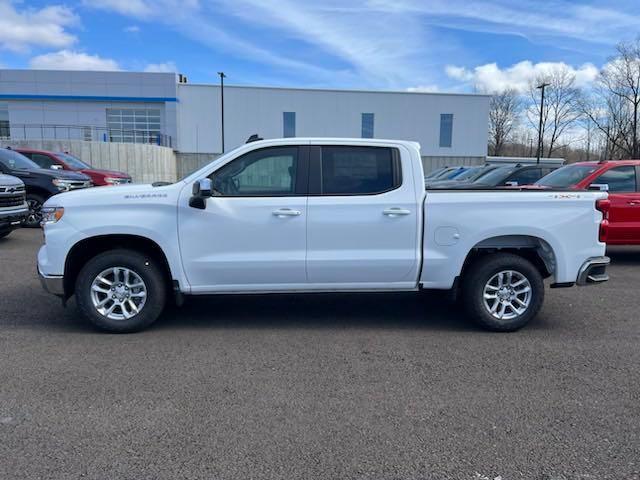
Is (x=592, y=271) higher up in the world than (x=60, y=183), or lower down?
lower down

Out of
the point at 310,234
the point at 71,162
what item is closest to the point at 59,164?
the point at 71,162

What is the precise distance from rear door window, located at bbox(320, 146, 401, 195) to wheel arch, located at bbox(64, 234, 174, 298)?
1.79 meters

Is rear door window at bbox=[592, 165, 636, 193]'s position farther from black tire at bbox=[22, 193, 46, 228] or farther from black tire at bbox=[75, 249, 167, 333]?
black tire at bbox=[22, 193, 46, 228]

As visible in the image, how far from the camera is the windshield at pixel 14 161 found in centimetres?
1156

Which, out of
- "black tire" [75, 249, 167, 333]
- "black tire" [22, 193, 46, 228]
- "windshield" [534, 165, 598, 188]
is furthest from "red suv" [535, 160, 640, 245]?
"black tire" [22, 193, 46, 228]

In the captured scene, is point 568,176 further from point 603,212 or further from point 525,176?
point 525,176

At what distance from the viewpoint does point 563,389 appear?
3.82 metres

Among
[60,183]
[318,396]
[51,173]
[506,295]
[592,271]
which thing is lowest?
[318,396]

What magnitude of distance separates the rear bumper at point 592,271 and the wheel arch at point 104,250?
4222 mm

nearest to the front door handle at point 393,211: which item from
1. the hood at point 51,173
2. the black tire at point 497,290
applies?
the black tire at point 497,290

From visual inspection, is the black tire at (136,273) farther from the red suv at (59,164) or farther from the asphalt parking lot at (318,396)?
the red suv at (59,164)

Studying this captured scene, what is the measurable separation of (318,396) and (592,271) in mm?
3347

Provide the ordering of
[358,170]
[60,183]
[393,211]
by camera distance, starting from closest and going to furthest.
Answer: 1. [393,211]
2. [358,170]
3. [60,183]

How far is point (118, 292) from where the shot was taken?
489cm
